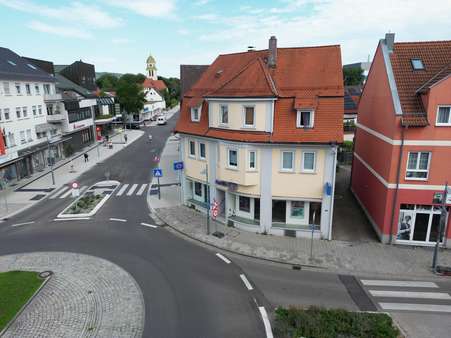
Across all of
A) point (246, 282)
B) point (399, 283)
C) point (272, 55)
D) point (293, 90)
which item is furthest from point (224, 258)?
point (272, 55)

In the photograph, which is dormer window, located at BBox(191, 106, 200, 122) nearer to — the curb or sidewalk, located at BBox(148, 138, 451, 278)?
sidewalk, located at BBox(148, 138, 451, 278)

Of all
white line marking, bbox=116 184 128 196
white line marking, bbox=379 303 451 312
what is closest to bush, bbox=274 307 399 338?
white line marking, bbox=379 303 451 312

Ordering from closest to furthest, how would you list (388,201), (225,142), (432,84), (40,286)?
(40,286) < (432,84) < (388,201) < (225,142)

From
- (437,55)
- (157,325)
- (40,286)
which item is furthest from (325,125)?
(40,286)

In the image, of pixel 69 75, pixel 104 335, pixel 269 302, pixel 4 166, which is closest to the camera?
pixel 104 335

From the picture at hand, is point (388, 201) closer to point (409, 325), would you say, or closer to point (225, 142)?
point (409, 325)

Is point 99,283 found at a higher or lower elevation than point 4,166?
lower

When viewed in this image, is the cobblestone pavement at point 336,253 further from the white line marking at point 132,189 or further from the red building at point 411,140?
the white line marking at point 132,189
